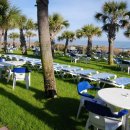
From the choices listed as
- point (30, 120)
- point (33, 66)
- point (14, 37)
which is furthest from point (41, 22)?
point (14, 37)

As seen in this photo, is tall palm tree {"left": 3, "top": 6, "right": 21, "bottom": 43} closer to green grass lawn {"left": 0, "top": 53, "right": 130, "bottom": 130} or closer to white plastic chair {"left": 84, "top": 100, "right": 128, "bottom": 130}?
green grass lawn {"left": 0, "top": 53, "right": 130, "bottom": 130}

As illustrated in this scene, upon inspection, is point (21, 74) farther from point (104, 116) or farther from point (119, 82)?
point (104, 116)

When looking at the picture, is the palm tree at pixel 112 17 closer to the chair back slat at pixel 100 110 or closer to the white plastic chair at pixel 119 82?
the white plastic chair at pixel 119 82

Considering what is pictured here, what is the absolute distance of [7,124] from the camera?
22.4ft

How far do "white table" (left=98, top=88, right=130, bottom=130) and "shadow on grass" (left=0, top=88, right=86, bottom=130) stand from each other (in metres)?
1.01

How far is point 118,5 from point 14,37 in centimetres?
3770

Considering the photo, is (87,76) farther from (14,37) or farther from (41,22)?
(14,37)

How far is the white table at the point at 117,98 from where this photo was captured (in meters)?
5.82

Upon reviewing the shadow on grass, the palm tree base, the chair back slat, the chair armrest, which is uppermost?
the chair back slat

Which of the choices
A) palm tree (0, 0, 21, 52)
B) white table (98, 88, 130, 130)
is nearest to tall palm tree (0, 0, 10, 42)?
palm tree (0, 0, 21, 52)

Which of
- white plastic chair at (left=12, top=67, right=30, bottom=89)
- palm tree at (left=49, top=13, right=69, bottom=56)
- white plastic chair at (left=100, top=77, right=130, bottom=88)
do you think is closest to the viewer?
white plastic chair at (left=100, top=77, right=130, bottom=88)

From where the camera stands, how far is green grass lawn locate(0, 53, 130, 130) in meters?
6.90

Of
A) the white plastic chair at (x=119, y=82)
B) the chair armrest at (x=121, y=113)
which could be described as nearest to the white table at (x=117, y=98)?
the chair armrest at (x=121, y=113)

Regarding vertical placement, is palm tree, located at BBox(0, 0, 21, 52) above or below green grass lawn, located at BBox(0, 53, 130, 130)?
above
